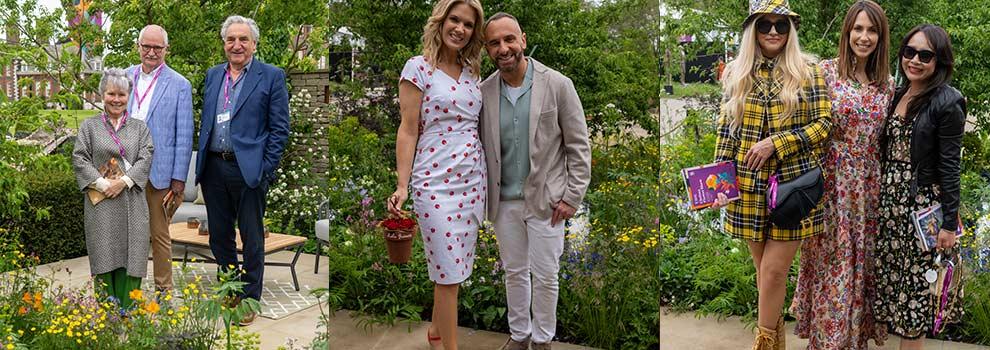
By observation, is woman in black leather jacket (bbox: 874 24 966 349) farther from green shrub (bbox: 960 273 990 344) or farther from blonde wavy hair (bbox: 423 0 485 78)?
blonde wavy hair (bbox: 423 0 485 78)

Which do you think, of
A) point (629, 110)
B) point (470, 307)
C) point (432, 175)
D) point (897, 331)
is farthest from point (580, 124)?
point (897, 331)

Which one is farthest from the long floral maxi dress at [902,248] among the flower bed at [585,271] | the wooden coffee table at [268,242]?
the wooden coffee table at [268,242]

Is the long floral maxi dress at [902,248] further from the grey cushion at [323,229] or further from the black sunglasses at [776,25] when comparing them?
the grey cushion at [323,229]

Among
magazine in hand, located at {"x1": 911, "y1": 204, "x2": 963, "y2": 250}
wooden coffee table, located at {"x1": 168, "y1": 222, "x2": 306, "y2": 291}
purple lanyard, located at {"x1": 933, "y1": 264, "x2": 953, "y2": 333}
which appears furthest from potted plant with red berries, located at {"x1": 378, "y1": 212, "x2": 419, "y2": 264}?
purple lanyard, located at {"x1": 933, "y1": 264, "x2": 953, "y2": 333}

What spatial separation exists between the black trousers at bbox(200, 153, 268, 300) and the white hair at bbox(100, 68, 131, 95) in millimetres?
530

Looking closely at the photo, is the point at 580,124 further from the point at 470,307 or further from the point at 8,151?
the point at 8,151

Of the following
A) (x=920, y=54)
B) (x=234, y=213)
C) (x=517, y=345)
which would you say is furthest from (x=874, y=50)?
(x=234, y=213)

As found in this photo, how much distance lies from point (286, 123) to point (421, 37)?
116 centimetres

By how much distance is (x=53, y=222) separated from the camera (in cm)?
661

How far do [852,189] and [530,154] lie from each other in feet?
4.61

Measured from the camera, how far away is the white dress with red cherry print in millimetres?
3535

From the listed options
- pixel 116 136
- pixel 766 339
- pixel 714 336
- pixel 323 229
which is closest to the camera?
pixel 766 339

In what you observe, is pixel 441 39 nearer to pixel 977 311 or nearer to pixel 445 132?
pixel 445 132

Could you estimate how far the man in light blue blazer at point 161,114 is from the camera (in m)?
4.55
